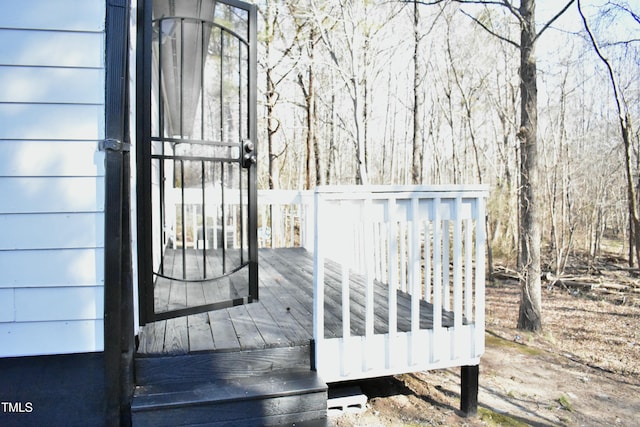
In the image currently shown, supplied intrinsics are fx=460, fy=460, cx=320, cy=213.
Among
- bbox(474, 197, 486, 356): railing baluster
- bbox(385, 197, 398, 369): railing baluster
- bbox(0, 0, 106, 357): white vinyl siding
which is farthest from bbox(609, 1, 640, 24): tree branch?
bbox(0, 0, 106, 357): white vinyl siding

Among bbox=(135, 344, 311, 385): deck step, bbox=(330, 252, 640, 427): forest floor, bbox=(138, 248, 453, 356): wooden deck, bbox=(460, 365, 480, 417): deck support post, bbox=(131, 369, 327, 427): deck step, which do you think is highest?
bbox=(138, 248, 453, 356): wooden deck

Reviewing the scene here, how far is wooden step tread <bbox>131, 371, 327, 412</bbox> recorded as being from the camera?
6.52 feet

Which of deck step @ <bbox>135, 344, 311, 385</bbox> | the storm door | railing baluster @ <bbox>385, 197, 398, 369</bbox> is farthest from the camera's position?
railing baluster @ <bbox>385, 197, 398, 369</bbox>

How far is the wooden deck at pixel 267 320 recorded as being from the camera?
7.54 feet

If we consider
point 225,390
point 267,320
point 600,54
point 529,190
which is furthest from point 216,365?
point 600,54

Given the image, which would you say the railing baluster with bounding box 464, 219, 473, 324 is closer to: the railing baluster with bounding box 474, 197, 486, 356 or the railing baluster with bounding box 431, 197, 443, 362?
the railing baluster with bounding box 474, 197, 486, 356

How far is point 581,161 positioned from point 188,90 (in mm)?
11845

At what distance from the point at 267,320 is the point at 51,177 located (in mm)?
1367

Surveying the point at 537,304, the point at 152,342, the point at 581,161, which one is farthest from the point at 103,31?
the point at 581,161

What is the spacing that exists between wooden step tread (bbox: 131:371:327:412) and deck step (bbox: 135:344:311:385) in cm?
3

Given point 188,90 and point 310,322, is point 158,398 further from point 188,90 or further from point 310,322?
point 188,90

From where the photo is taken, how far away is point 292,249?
19.7 feet

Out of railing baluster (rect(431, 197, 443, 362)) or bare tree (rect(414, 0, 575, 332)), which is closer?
railing baluster (rect(431, 197, 443, 362))

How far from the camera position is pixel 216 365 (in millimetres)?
2197
